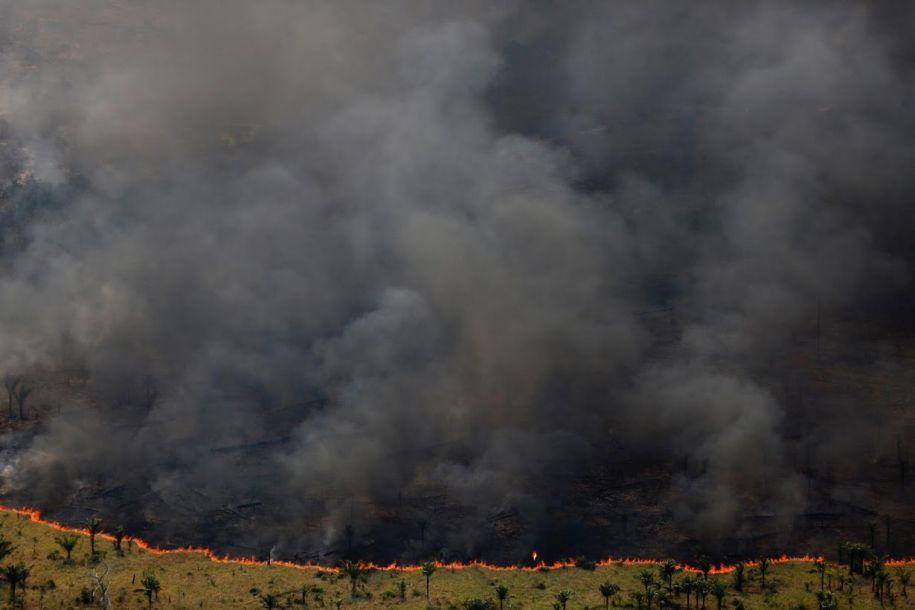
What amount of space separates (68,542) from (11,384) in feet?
97.7

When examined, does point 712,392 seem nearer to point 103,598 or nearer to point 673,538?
point 673,538

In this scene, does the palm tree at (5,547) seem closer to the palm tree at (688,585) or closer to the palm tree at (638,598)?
the palm tree at (638,598)

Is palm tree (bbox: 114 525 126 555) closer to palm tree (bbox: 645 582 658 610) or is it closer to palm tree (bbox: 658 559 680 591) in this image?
palm tree (bbox: 645 582 658 610)

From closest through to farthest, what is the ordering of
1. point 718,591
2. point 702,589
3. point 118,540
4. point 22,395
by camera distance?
1. point 718,591
2. point 702,589
3. point 118,540
4. point 22,395

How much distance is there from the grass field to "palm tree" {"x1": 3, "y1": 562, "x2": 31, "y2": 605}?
0.53 metres

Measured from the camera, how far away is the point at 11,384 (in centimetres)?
8506

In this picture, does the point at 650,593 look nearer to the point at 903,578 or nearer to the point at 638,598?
the point at 638,598

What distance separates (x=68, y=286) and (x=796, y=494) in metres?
82.6

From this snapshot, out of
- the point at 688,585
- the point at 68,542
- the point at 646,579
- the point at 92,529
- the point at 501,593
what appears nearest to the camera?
the point at 501,593

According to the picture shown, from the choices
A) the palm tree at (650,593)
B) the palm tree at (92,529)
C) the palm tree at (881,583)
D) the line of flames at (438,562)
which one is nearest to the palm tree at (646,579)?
the palm tree at (650,593)

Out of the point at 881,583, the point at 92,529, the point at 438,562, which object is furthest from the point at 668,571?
the point at 92,529

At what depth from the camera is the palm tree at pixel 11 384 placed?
82.8 m

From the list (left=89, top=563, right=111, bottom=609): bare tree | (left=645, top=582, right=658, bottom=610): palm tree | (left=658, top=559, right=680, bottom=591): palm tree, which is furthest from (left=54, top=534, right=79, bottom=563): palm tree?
(left=658, top=559, right=680, bottom=591): palm tree

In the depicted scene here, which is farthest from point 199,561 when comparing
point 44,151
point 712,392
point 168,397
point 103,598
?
point 44,151
